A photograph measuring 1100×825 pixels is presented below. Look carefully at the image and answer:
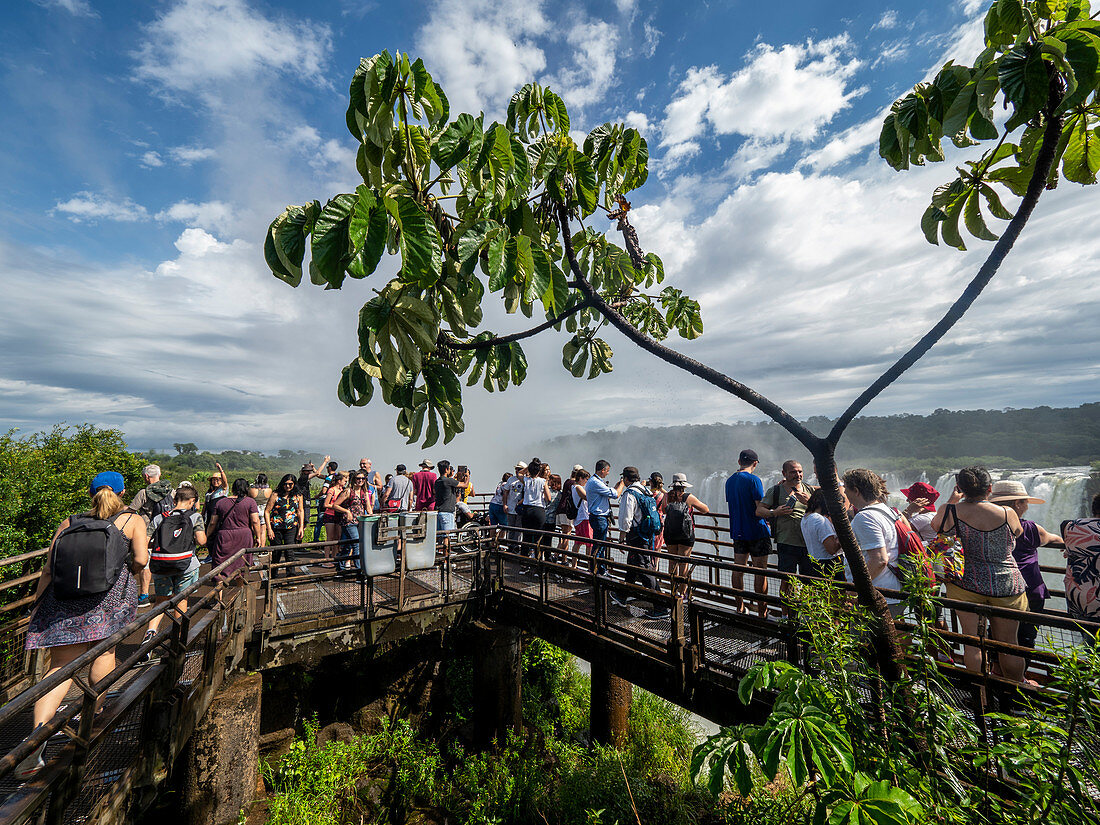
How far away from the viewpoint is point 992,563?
3604 mm

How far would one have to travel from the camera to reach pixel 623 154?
2.32 m

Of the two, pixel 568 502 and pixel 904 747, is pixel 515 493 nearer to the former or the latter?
pixel 568 502

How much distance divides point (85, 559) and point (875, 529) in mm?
5743

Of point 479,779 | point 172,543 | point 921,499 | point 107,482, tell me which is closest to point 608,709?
point 479,779

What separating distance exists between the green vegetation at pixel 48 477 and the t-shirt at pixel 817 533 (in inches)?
431

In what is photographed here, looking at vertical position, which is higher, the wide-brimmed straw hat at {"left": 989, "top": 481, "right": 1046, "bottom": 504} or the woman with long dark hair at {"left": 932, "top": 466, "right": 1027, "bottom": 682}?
the wide-brimmed straw hat at {"left": 989, "top": 481, "right": 1046, "bottom": 504}

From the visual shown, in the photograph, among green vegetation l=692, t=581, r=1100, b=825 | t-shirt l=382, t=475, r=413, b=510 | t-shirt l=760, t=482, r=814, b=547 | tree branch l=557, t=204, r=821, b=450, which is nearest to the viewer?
green vegetation l=692, t=581, r=1100, b=825

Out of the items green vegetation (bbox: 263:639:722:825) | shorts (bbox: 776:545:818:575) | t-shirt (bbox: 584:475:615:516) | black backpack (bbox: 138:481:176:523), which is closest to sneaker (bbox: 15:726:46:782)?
black backpack (bbox: 138:481:176:523)

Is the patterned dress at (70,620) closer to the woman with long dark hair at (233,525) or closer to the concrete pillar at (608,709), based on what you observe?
the woman with long dark hair at (233,525)

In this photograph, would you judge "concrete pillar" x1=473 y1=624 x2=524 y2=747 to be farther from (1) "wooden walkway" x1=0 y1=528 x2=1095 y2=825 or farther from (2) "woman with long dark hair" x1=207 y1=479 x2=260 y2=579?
(2) "woman with long dark hair" x1=207 y1=479 x2=260 y2=579

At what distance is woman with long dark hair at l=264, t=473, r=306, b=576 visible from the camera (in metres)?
8.82

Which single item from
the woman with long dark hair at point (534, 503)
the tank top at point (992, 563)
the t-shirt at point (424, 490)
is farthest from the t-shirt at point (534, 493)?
the tank top at point (992, 563)

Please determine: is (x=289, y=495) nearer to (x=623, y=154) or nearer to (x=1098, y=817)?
(x=623, y=154)

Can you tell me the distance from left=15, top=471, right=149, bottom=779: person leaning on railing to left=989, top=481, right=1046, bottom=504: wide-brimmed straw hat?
22.2ft
